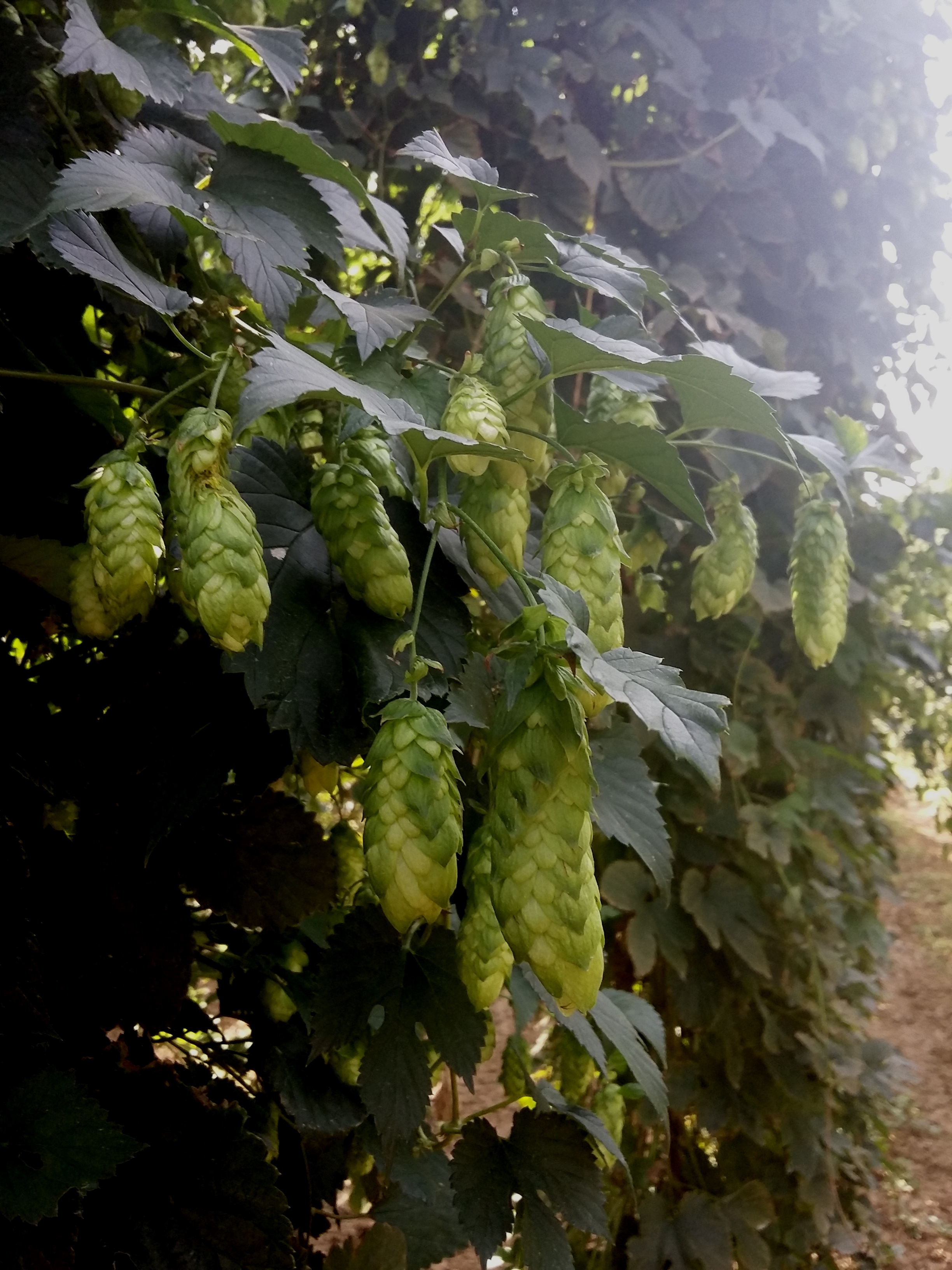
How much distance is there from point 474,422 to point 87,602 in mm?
242

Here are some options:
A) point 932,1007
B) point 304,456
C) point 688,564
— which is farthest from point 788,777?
point 932,1007

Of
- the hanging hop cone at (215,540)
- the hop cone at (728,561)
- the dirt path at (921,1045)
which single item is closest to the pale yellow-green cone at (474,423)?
the hanging hop cone at (215,540)

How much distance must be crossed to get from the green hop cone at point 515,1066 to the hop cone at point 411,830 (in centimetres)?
58

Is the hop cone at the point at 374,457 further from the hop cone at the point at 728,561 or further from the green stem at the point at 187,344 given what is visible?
the hop cone at the point at 728,561

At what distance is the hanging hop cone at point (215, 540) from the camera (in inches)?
15.6

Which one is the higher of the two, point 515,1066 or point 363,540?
point 363,540

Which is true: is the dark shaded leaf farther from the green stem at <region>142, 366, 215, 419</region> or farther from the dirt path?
the dirt path

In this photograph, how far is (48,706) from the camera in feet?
2.20

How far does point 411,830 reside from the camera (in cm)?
38

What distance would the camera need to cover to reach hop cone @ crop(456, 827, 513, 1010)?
0.49 m

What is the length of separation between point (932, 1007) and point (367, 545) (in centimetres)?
304

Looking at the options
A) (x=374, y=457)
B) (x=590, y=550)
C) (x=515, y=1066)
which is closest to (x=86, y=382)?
(x=374, y=457)

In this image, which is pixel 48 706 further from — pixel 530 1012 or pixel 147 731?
pixel 530 1012

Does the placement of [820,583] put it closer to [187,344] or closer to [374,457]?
[374,457]
